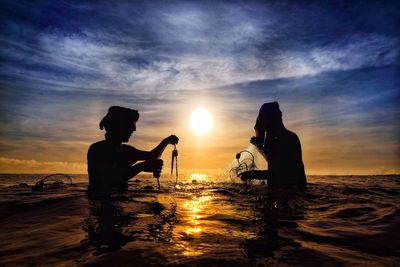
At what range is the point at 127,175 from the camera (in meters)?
8.30

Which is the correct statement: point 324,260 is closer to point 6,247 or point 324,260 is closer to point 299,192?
point 6,247

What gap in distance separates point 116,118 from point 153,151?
6.00ft

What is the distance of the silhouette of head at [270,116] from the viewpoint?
9.50m

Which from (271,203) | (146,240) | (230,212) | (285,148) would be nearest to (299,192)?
(285,148)

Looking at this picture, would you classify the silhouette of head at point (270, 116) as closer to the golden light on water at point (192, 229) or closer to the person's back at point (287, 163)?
the person's back at point (287, 163)

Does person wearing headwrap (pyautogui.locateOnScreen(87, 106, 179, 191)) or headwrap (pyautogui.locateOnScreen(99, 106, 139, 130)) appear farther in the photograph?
headwrap (pyautogui.locateOnScreen(99, 106, 139, 130))

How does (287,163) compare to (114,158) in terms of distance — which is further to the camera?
(287,163)

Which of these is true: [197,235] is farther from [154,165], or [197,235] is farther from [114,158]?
[114,158]

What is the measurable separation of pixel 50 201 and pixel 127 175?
2.12 meters

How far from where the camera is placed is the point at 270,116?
9.60 metres

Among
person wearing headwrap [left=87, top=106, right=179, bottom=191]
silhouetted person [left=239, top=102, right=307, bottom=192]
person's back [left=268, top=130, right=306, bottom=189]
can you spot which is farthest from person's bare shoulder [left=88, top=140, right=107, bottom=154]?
person's back [left=268, top=130, right=306, bottom=189]

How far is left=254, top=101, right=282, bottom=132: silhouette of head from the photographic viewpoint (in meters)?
9.50

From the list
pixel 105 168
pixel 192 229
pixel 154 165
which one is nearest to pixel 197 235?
pixel 192 229

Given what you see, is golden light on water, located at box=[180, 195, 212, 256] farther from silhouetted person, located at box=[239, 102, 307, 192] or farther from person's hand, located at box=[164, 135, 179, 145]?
person's hand, located at box=[164, 135, 179, 145]
